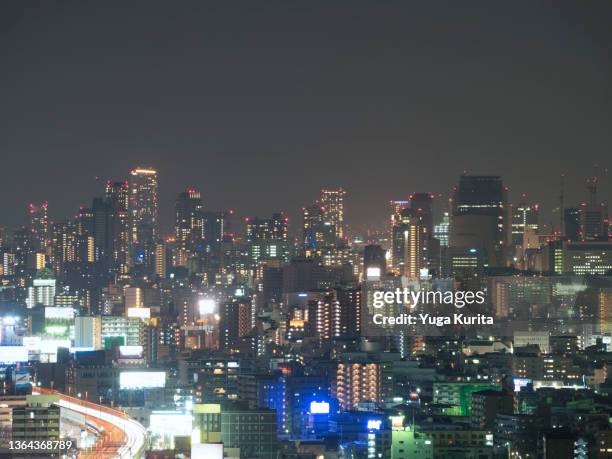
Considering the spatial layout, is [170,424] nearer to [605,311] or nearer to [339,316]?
[339,316]

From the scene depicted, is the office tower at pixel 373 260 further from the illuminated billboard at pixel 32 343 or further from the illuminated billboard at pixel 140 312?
the illuminated billboard at pixel 32 343

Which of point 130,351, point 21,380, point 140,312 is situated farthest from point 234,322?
point 21,380

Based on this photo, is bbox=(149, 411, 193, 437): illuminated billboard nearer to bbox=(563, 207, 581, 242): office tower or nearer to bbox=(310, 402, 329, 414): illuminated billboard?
bbox=(310, 402, 329, 414): illuminated billboard

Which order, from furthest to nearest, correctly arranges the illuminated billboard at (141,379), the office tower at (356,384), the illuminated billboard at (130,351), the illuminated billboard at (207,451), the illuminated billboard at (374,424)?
the illuminated billboard at (130,351)
the illuminated billboard at (141,379)
the office tower at (356,384)
the illuminated billboard at (374,424)
the illuminated billboard at (207,451)

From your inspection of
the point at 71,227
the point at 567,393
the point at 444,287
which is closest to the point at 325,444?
the point at 567,393

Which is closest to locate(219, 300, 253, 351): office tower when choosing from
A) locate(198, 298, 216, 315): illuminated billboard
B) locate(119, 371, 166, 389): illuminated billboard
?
locate(198, 298, 216, 315): illuminated billboard

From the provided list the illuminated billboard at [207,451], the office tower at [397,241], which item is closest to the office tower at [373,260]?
the office tower at [397,241]
